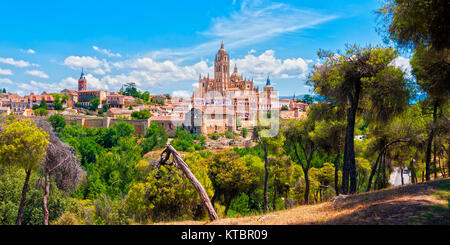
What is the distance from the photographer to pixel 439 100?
358 inches

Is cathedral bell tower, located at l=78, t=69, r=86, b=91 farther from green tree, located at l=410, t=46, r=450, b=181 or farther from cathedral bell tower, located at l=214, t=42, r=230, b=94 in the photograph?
green tree, located at l=410, t=46, r=450, b=181

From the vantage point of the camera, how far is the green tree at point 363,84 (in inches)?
318

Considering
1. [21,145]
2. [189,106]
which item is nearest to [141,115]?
[189,106]

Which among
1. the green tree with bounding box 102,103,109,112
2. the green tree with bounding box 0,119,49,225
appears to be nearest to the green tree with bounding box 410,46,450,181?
the green tree with bounding box 0,119,49,225

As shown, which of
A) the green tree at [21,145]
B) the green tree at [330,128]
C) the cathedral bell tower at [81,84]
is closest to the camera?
the green tree at [21,145]

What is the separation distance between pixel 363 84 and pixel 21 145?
34.0 ft

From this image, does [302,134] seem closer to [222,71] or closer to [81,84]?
[222,71]

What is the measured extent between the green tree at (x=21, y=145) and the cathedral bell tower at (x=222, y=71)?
7894 centimetres

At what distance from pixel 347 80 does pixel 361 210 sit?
5056 mm

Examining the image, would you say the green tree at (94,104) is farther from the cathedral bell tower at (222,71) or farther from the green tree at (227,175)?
the green tree at (227,175)

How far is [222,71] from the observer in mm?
90438

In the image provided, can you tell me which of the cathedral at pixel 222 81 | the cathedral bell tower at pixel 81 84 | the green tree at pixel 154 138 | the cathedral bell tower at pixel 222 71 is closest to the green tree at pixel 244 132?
the green tree at pixel 154 138

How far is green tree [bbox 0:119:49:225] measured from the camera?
7805mm

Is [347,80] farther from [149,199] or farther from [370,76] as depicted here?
[149,199]
